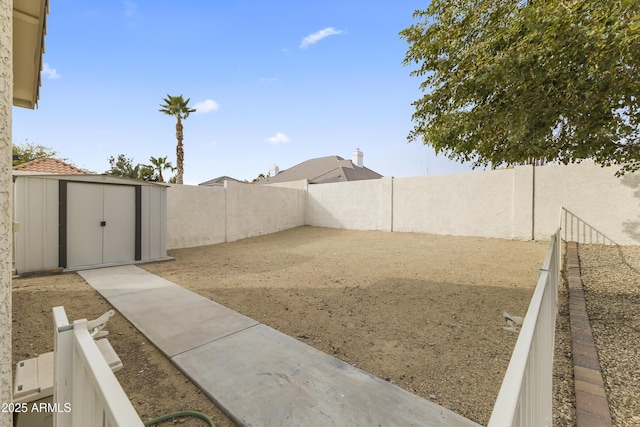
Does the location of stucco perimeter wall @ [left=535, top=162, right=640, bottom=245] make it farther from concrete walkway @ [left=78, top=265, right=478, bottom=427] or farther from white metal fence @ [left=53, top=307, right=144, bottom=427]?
white metal fence @ [left=53, top=307, right=144, bottom=427]

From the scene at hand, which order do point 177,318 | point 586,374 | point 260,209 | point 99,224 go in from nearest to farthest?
1. point 586,374
2. point 177,318
3. point 99,224
4. point 260,209

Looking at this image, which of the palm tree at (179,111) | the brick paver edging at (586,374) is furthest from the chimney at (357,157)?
the brick paver edging at (586,374)

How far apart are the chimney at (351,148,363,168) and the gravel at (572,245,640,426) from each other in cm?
1828

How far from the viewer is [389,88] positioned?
7957 mm

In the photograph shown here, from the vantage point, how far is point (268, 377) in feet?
8.41

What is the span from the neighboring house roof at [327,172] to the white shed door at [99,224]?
12539mm

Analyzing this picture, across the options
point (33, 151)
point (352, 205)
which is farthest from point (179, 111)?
point (33, 151)

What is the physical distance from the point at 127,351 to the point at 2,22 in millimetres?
3256

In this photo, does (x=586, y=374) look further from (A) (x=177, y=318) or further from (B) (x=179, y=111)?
(B) (x=179, y=111)

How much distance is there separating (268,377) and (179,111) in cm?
2036

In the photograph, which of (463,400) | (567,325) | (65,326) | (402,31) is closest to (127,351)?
(65,326)

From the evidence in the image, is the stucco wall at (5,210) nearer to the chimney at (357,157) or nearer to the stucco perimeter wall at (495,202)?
the stucco perimeter wall at (495,202)

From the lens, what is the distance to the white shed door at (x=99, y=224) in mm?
6688

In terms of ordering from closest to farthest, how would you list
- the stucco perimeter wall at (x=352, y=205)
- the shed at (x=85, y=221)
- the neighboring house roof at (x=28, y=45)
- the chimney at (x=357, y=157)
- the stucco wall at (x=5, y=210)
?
the stucco wall at (x=5, y=210) → the neighboring house roof at (x=28, y=45) → the shed at (x=85, y=221) → the stucco perimeter wall at (x=352, y=205) → the chimney at (x=357, y=157)
